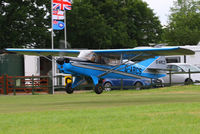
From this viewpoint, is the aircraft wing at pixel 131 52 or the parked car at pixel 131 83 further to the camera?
the parked car at pixel 131 83

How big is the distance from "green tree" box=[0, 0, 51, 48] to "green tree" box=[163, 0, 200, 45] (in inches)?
→ 1388

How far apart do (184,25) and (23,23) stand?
4845 centimetres

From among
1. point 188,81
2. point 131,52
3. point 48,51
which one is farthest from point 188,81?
point 48,51

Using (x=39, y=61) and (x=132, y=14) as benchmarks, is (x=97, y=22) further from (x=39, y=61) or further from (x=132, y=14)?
(x=39, y=61)

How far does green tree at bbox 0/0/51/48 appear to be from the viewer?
4888 centimetres

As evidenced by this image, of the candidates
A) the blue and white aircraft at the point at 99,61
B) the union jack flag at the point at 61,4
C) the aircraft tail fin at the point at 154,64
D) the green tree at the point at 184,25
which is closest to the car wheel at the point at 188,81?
the aircraft tail fin at the point at 154,64

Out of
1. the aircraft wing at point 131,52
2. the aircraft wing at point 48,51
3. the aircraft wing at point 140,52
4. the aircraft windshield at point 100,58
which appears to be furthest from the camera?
the aircraft wing at point 48,51

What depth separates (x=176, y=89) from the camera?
97.5 ft

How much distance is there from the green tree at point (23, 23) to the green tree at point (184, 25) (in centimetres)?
3524

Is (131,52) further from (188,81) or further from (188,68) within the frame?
(188,68)

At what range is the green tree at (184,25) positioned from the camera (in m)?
81.6

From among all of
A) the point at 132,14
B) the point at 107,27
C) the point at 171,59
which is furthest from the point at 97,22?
the point at 171,59

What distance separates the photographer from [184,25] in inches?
3610

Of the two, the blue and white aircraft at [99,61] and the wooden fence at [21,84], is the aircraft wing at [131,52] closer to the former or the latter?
the blue and white aircraft at [99,61]
